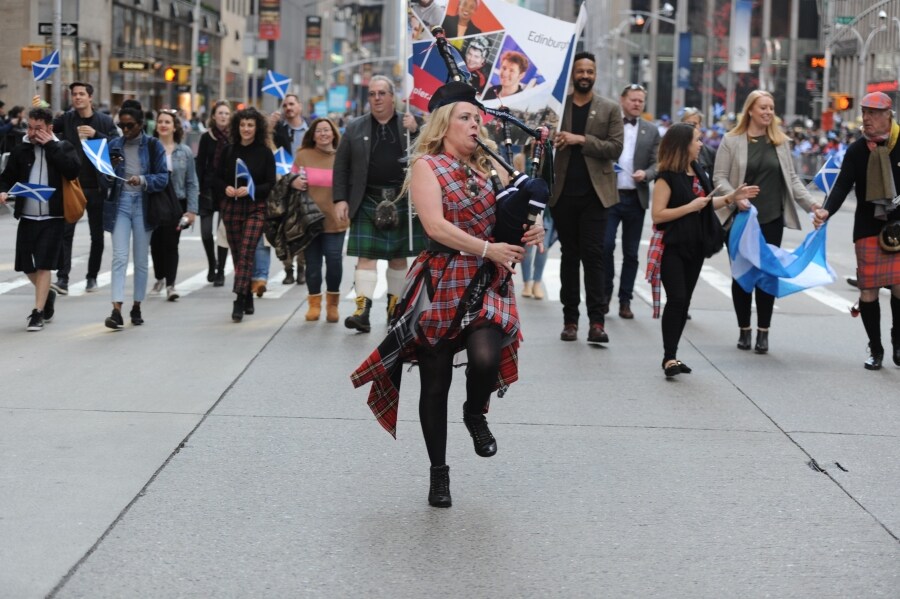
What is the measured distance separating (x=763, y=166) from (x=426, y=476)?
515 centimetres

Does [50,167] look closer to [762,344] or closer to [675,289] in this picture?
[675,289]

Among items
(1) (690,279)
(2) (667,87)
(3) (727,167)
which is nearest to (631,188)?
(3) (727,167)

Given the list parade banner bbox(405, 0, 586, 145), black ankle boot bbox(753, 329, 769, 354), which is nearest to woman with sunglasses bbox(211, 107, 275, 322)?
parade banner bbox(405, 0, 586, 145)

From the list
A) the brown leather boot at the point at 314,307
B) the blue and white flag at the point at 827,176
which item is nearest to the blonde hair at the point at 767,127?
the blue and white flag at the point at 827,176

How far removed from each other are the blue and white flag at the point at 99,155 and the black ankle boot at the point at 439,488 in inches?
241

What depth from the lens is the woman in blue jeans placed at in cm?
1152

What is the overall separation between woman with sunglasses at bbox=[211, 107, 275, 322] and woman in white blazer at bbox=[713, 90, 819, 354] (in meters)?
3.92

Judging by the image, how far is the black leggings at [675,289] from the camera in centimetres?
956

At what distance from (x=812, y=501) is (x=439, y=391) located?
1714 mm

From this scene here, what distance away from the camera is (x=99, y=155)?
11398mm

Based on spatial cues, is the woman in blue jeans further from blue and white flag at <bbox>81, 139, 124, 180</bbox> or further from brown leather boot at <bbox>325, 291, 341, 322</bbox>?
brown leather boot at <bbox>325, 291, 341, 322</bbox>

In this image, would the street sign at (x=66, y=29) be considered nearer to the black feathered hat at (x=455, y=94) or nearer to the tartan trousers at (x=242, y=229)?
the tartan trousers at (x=242, y=229)

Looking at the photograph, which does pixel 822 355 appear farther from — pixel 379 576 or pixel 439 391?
pixel 379 576

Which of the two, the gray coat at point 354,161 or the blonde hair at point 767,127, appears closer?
the blonde hair at point 767,127
